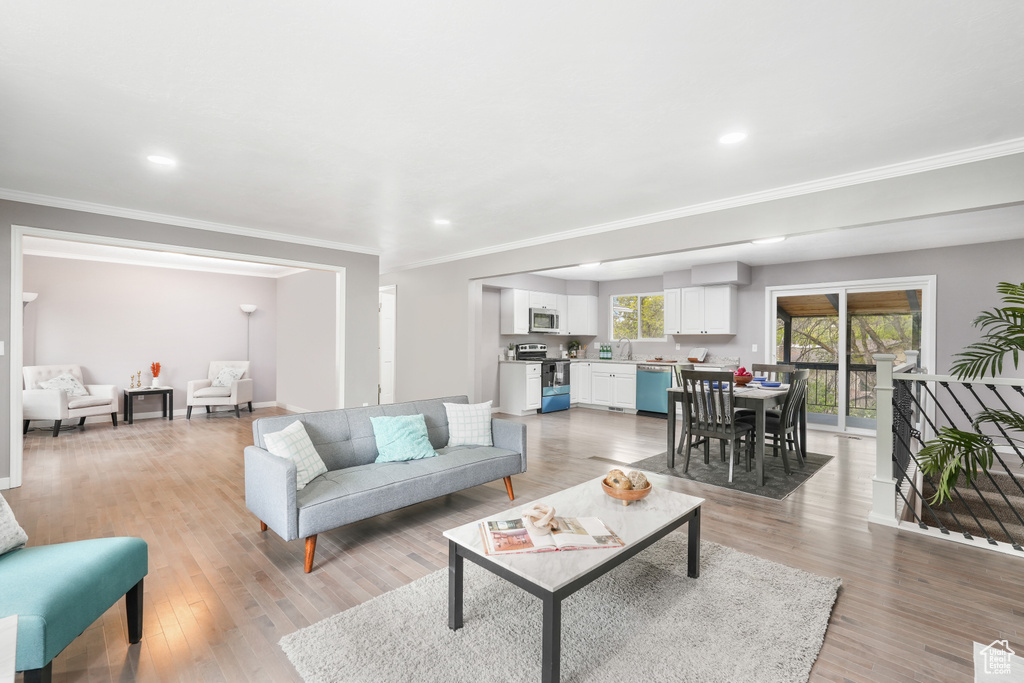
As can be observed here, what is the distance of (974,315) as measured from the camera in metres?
5.45

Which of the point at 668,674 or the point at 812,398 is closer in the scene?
the point at 668,674

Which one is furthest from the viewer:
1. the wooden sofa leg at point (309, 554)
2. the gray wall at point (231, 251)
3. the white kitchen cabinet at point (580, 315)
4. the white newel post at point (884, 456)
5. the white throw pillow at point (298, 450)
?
the white kitchen cabinet at point (580, 315)

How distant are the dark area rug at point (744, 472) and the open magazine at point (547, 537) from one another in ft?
7.99

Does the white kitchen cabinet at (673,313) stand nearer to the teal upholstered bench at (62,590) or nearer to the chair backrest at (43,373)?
the teal upholstered bench at (62,590)

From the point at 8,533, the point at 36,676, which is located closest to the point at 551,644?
the point at 36,676

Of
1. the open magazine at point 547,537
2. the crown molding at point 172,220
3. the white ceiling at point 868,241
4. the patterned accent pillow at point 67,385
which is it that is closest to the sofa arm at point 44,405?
the patterned accent pillow at point 67,385

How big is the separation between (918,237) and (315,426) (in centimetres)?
639

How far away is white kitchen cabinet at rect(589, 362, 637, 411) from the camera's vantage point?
7844 millimetres

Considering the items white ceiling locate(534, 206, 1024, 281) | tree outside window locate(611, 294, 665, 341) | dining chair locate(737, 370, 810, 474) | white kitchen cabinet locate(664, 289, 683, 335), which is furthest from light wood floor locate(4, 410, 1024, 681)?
tree outside window locate(611, 294, 665, 341)

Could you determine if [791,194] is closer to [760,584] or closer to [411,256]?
[760,584]

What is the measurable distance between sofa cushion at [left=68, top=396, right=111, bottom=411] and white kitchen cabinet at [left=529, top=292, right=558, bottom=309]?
21.1 feet

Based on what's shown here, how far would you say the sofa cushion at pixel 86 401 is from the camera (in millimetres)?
6246

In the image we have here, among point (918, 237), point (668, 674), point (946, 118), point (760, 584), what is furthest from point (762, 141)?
point (918, 237)

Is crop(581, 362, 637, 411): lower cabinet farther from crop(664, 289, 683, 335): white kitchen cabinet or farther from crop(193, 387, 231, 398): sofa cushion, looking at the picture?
crop(193, 387, 231, 398): sofa cushion
